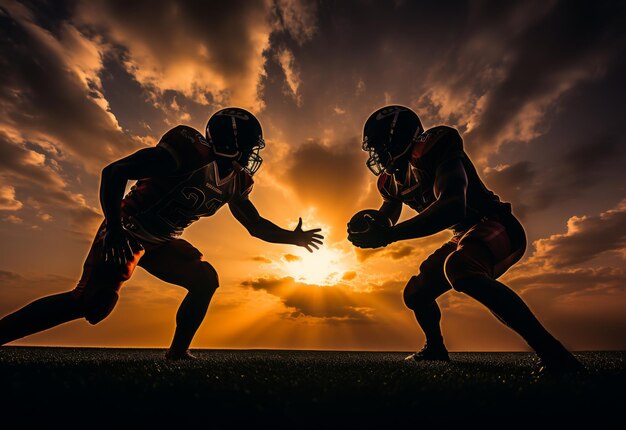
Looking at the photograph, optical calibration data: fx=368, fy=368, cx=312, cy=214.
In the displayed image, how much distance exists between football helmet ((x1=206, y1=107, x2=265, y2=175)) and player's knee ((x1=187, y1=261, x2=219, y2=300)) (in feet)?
3.63

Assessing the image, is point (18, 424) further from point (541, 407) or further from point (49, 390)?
point (541, 407)

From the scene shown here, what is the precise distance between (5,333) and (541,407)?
3.27 m

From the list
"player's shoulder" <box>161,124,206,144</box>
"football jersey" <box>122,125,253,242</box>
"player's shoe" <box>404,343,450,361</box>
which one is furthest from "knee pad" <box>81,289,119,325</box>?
"player's shoe" <box>404,343,450,361</box>

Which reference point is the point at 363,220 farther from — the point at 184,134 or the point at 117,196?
the point at 117,196

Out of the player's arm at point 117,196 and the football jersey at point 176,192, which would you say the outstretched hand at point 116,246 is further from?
the football jersey at point 176,192

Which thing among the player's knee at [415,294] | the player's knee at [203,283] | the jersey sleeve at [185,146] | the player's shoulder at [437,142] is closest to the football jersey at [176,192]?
the jersey sleeve at [185,146]

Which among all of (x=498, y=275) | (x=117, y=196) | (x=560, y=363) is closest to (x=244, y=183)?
(x=117, y=196)

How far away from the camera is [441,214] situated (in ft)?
8.36

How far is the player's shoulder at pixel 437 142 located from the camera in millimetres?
2932

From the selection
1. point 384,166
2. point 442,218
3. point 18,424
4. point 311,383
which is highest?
point 384,166

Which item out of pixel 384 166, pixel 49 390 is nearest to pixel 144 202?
pixel 49 390

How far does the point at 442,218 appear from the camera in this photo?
2.54m

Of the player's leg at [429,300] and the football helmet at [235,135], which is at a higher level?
the football helmet at [235,135]

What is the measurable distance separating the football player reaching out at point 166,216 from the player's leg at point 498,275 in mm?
2182
